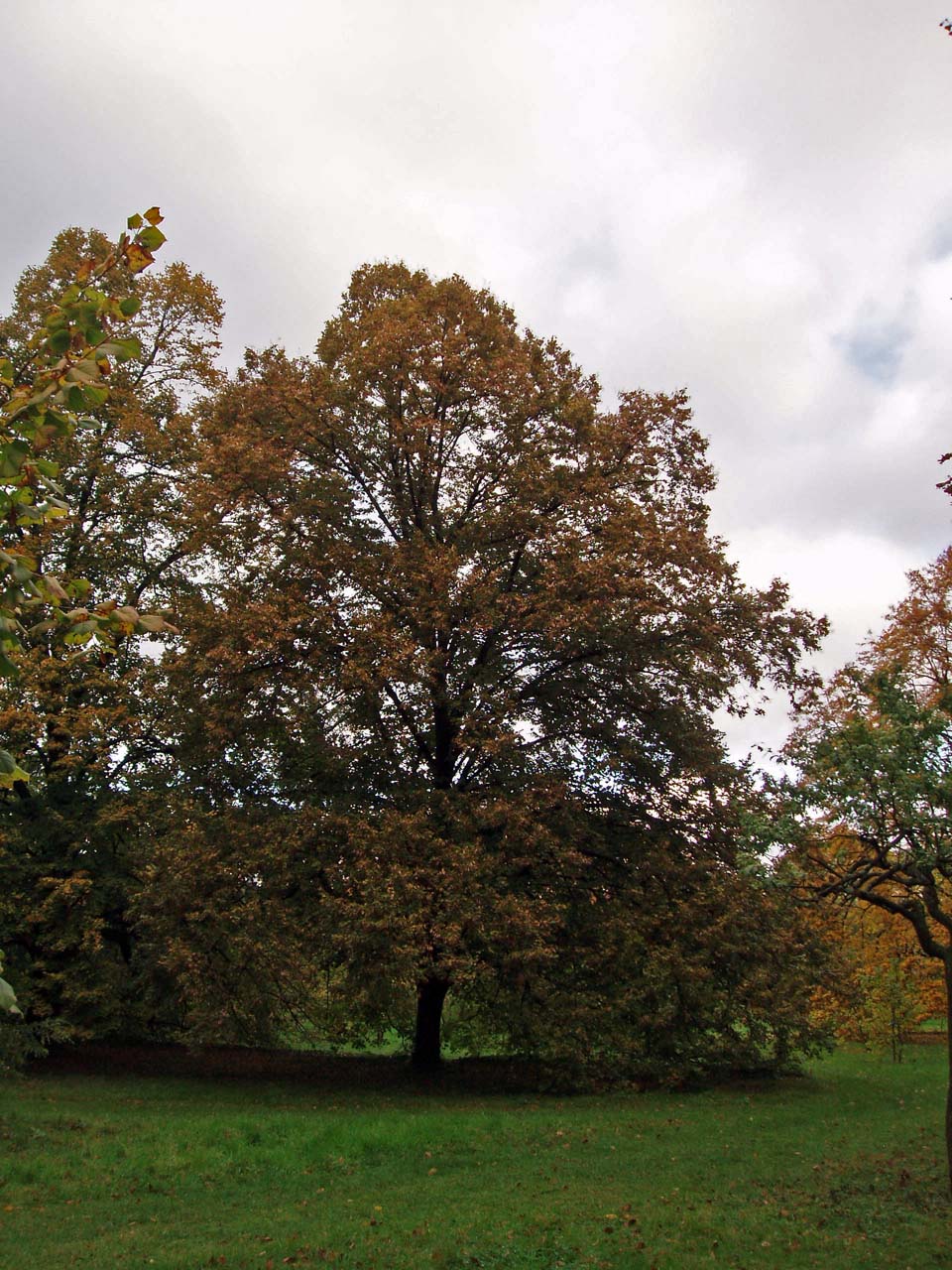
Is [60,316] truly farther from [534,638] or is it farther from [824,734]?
[534,638]

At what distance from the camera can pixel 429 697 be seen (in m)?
19.1

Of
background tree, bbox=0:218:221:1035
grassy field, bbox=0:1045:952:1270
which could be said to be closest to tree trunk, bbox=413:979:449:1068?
grassy field, bbox=0:1045:952:1270

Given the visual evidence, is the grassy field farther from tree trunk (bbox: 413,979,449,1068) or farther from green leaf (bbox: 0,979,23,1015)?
green leaf (bbox: 0,979,23,1015)

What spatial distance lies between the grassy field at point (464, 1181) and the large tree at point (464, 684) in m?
2.47

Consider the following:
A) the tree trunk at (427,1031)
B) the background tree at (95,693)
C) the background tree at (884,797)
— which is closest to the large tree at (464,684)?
the tree trunk at (427,1031)

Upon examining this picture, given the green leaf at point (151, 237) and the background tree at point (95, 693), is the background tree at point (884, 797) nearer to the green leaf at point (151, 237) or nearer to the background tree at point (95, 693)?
the green leaf at point (151, 237)

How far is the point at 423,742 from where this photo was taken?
19969mm

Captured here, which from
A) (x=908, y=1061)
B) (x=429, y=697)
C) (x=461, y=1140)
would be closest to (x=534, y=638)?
(x=429, y=697)

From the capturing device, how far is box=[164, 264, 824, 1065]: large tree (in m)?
17.1

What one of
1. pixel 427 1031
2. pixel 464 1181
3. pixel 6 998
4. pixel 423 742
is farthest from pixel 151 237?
pixel 427 1031

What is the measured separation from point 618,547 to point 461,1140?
33.2 ft

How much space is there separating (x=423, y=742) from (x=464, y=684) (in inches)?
79.7

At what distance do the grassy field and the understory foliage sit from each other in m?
1.98

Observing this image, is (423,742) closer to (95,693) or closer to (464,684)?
(464,684)
